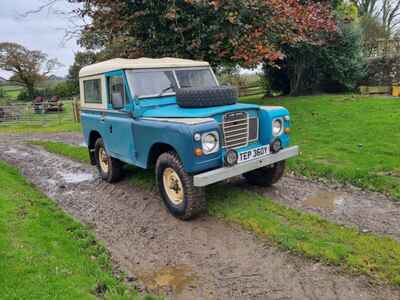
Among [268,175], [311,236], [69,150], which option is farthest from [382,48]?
[311,236]

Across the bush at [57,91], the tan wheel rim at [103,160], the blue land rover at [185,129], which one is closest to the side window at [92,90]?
the blue land rover at [185,129]

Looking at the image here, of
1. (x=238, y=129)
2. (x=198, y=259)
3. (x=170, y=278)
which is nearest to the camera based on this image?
(x=170, y=278)

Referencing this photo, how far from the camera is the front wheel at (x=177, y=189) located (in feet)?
14.6

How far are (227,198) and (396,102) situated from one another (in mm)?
9968

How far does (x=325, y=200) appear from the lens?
509 cm

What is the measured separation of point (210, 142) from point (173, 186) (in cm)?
99

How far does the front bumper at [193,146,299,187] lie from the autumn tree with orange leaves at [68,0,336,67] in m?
4.72

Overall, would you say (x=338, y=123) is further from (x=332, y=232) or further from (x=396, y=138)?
(x=332, y=232)

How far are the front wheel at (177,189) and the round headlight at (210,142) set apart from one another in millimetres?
439

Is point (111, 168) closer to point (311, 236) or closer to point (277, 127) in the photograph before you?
point (277, 127)

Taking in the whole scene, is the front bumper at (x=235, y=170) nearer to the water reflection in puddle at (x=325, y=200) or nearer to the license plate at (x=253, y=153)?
the license plate at (x=253, y=153)

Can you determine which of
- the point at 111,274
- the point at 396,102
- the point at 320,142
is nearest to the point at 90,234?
the point at 111,274

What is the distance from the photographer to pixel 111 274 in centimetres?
350

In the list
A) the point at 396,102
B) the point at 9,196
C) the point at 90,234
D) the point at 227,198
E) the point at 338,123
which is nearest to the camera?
A: the point at 90,234
